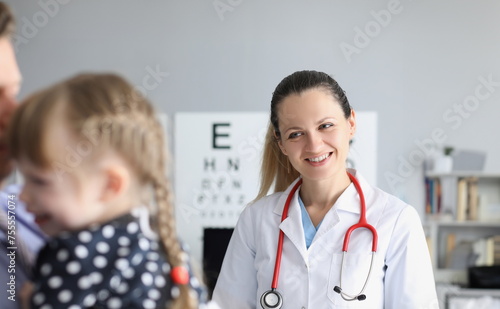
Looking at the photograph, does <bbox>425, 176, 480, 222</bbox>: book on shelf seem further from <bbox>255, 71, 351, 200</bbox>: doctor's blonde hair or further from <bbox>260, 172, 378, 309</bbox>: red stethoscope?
<bbox>260, 172, 378, 309</bbox>: red stethoscope

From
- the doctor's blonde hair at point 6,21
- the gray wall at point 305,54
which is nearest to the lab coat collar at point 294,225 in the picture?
the doctor's blonde hair at point 6,21

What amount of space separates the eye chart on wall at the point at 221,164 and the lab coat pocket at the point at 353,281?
3051 mm

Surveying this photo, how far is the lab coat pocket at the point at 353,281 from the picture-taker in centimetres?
170

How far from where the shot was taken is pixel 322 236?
182 centimetres

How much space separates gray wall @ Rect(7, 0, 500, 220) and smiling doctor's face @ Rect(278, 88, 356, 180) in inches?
120

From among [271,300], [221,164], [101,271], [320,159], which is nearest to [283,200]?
[320,159]

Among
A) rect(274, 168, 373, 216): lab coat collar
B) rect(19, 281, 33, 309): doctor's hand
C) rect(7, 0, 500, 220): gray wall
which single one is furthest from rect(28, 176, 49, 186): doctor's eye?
rect(7, 0, 500, 220): gray wall

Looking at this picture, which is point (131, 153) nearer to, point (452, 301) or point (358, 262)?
point (358, 262)

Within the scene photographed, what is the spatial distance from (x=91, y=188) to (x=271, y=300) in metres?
1.19

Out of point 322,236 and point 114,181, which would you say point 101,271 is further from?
point 322,236

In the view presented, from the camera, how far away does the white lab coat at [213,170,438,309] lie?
5.56 ft

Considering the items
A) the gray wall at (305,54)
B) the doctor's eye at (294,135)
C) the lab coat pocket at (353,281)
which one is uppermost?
the gray wall at (305,54)

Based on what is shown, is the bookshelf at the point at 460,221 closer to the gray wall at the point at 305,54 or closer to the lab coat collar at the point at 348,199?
the gray wall at the point at 305,54

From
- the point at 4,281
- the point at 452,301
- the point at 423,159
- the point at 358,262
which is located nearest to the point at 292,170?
the point at 358,262
